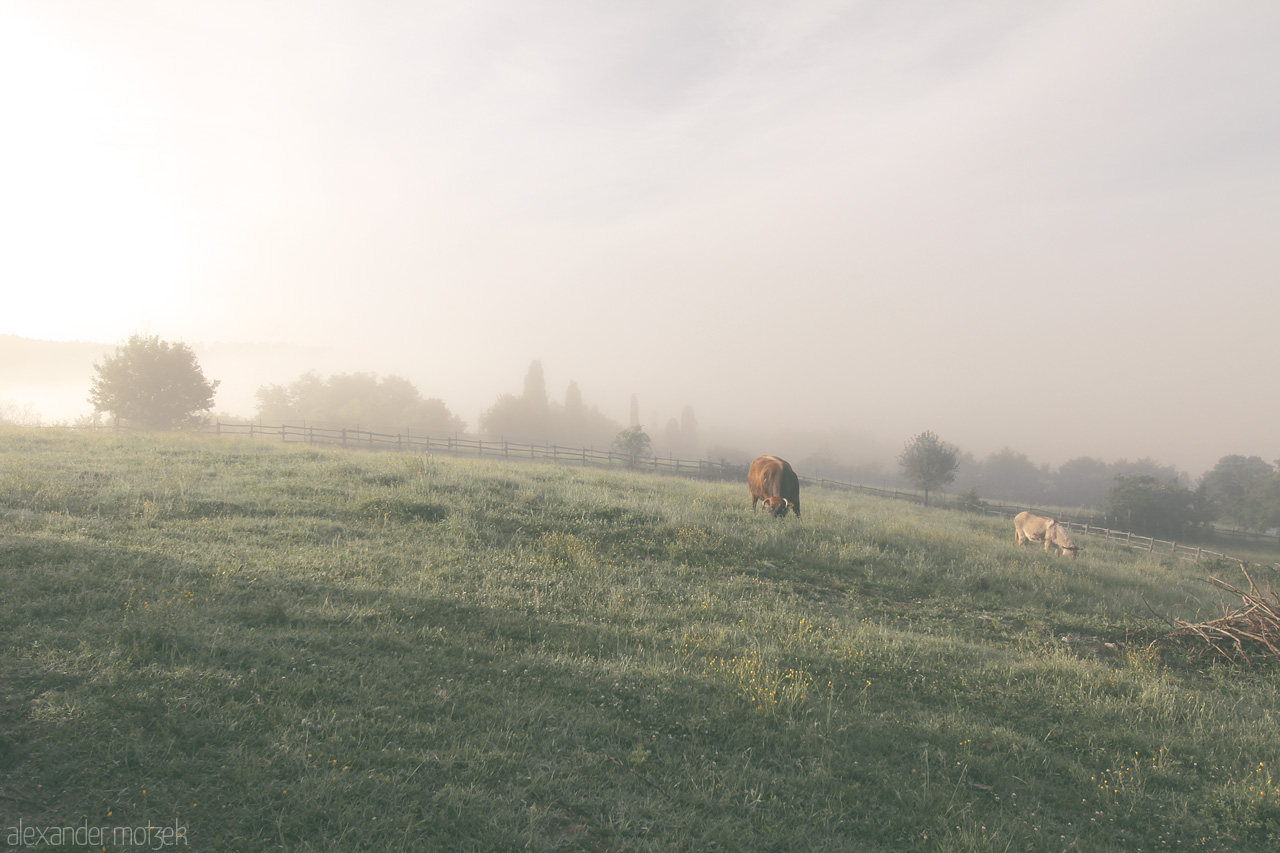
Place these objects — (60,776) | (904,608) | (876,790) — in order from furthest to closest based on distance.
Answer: (904,608), (876,790), (60,776)

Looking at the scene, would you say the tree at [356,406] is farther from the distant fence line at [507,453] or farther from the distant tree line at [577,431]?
the distant fence line at [507,453]

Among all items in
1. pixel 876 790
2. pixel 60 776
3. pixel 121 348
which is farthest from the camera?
pixel 121 348

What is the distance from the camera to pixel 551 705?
17.1 feet

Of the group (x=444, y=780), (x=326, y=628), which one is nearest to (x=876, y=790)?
(x=444, y=780)

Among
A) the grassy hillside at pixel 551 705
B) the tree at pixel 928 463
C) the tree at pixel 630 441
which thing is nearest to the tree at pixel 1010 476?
the tree at pixel 928 463

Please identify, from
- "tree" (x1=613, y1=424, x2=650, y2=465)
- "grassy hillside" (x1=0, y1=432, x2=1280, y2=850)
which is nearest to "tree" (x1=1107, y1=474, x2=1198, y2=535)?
"tree" (x1=613, y1=424, x2=650, y2=465)

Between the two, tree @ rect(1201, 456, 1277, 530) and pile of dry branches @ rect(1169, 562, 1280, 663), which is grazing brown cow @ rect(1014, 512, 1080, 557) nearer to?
pile of dry branches @ rect(1169, 562, 1280, 663)

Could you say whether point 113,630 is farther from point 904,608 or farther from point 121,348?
point 121,348

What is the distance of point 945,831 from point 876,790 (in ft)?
1.77

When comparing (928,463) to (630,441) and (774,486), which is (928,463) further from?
(774,486)

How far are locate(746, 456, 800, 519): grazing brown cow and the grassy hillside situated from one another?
256 inches

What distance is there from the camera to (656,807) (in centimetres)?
409

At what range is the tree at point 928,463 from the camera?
47.3 m

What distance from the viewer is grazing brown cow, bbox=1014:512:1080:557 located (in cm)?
1843
